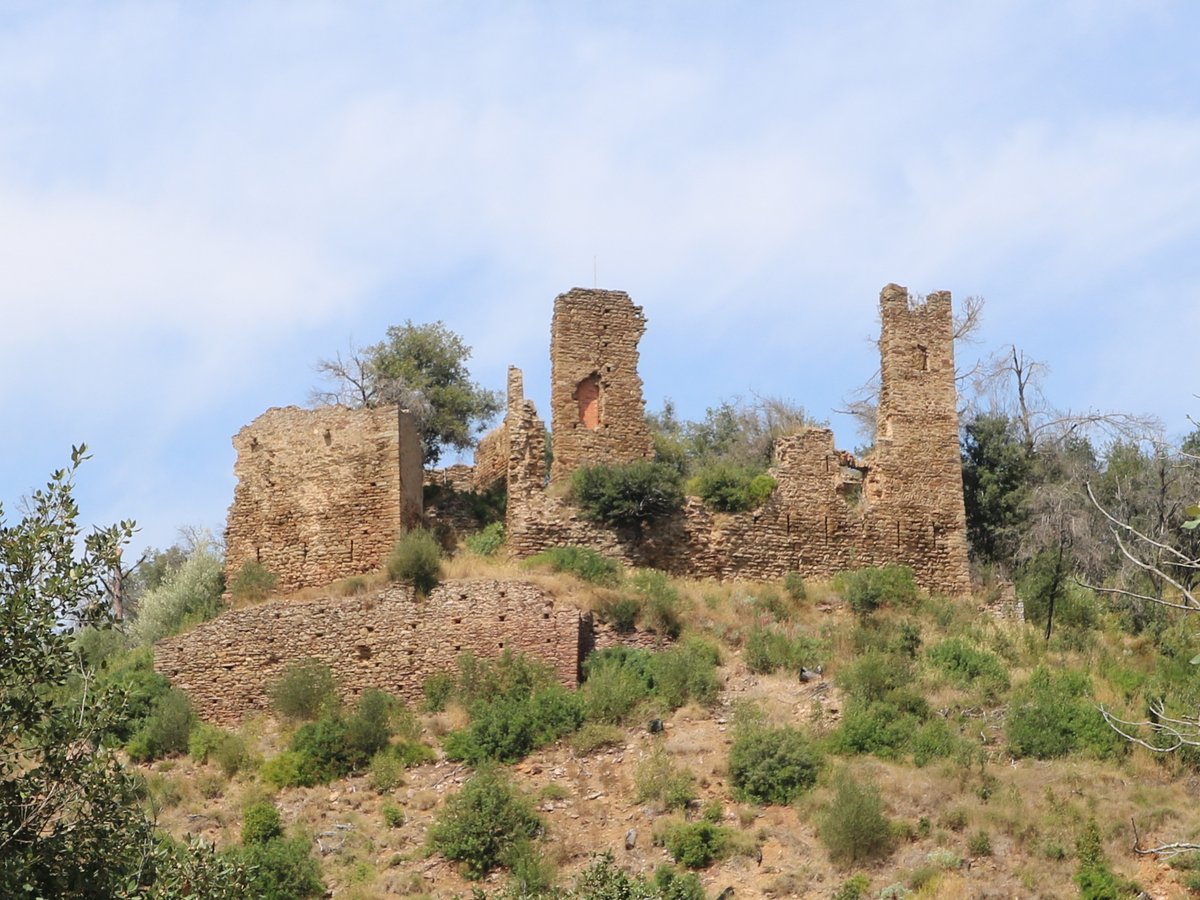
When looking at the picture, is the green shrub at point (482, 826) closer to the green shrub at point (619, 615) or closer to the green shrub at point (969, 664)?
the green shrub at point (619, 615)

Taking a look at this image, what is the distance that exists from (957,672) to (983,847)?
4972 millimetres

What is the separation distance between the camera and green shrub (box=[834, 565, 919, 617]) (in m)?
32.3

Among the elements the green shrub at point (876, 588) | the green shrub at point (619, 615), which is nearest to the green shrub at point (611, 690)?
the green shrub at point (619, 615)

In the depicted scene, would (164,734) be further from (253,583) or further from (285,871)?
(285,871)

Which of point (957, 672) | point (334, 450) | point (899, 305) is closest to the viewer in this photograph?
point (957, 672)

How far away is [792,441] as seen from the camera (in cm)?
3397

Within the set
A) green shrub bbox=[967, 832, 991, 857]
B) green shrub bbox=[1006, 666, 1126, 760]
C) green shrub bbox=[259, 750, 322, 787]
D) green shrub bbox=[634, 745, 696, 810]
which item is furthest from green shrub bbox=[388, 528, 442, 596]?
green shrub bbox=[967, 832, 991, 857]

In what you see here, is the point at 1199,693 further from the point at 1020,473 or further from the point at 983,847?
the point at 1020,473

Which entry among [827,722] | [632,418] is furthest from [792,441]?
[827,722]

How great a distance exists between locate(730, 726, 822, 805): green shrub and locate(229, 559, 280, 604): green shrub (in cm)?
872

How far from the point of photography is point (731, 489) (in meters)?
33.5

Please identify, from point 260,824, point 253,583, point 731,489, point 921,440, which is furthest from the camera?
point 921,440

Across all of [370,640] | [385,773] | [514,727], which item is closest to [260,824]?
[385,773]

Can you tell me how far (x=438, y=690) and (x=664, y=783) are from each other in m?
4.39
